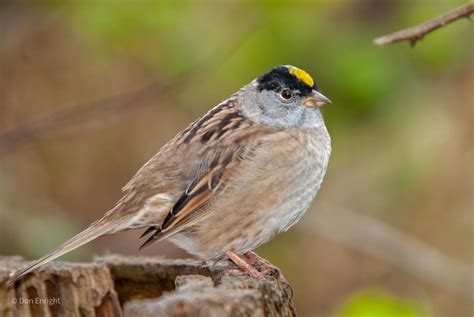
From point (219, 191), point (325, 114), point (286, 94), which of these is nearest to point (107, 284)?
point (219, 191)

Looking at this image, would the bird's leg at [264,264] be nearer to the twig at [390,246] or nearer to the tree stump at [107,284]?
the tree stump at [107,284]

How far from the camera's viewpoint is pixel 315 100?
4.82 metres

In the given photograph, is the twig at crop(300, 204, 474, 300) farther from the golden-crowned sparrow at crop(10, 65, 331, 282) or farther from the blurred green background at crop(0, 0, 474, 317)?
the golden-crowned sparrow at crop(10, 65, 331, 282)

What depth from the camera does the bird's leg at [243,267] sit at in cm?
389

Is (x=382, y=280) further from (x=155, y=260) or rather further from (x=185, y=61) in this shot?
(x=155, y=260)

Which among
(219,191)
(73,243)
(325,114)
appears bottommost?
(325,114)

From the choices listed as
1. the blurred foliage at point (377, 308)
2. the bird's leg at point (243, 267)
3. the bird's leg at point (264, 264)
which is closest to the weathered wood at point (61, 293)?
the bird's leg at point (243, 267)

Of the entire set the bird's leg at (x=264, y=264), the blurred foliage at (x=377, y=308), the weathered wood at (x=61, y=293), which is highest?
the weathered wood at (x=61, y=293)

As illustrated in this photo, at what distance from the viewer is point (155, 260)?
13.8ft

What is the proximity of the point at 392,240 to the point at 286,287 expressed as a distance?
309cm

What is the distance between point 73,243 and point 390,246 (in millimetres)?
3245

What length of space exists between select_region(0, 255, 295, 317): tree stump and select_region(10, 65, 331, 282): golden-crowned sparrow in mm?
201

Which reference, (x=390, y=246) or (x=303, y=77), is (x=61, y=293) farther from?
(x=390, y=246)

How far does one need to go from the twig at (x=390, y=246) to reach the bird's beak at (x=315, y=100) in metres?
2.26
